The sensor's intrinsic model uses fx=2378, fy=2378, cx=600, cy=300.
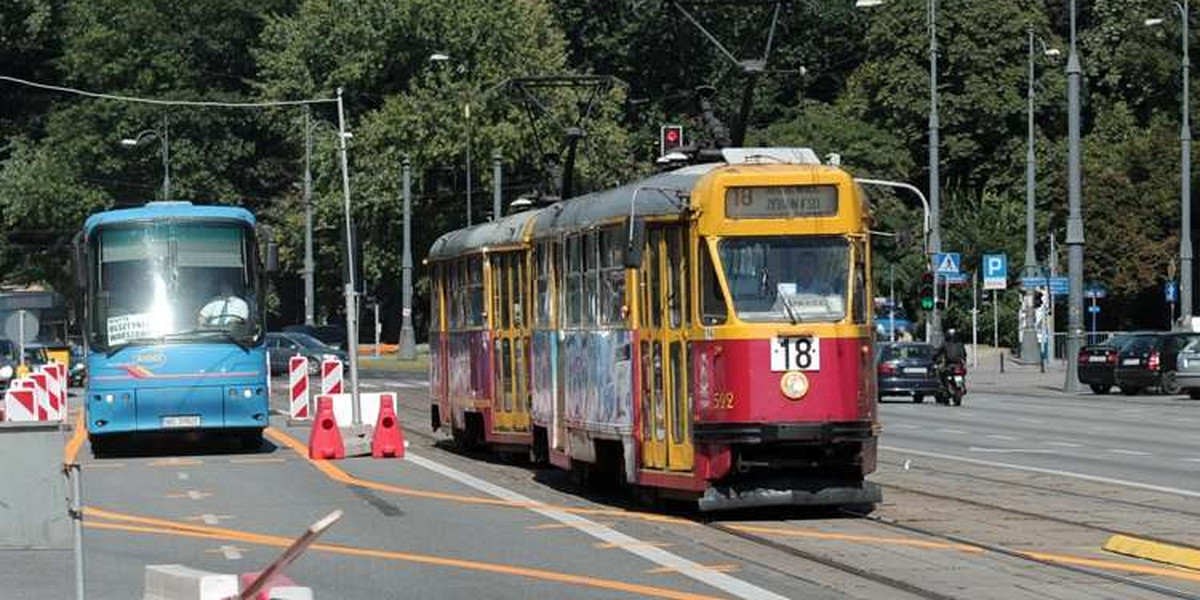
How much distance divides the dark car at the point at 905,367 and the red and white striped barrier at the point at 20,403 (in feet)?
75.9

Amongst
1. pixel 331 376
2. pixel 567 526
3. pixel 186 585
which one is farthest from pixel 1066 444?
pixel 186 585

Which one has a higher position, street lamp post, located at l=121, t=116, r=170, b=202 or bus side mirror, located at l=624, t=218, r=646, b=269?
street lamp post, located at l=121, t=116, r=170, b=202

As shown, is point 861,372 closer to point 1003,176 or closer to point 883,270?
point 883,270

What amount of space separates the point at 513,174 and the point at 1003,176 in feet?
67.0

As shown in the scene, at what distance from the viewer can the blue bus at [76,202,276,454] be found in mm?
29703

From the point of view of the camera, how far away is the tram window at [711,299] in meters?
19.4

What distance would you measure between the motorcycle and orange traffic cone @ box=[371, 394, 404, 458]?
74.4 feet

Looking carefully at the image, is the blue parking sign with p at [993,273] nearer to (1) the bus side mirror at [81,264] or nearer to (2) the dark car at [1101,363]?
(2) the dark car at [1101,363]

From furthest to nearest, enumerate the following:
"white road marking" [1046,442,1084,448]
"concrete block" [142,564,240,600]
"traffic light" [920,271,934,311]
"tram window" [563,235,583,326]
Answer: "traffic light" [920,271,934,311], "white road marking" [1046,442,1084,448], "tram window" [563,235,583,326], "concrete block" [142,564,240,600]

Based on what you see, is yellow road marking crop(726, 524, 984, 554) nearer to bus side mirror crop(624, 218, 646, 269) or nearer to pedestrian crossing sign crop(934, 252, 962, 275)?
bus side mirror crop(624, 218, 646, 269)

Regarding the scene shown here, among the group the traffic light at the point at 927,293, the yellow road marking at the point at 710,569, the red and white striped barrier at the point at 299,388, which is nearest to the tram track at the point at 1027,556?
the yellow road marking at the point at 710,569

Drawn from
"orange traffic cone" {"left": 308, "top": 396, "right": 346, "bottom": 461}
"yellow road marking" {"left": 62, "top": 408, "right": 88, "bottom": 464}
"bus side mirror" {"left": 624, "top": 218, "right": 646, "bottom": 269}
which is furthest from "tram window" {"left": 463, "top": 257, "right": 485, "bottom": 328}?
"bus side mirror" {"left": 624, "top": 218, "right": 646, "bottom": 269}

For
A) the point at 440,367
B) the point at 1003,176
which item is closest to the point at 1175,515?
the point at 440,367

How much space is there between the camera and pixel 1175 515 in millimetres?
19406
